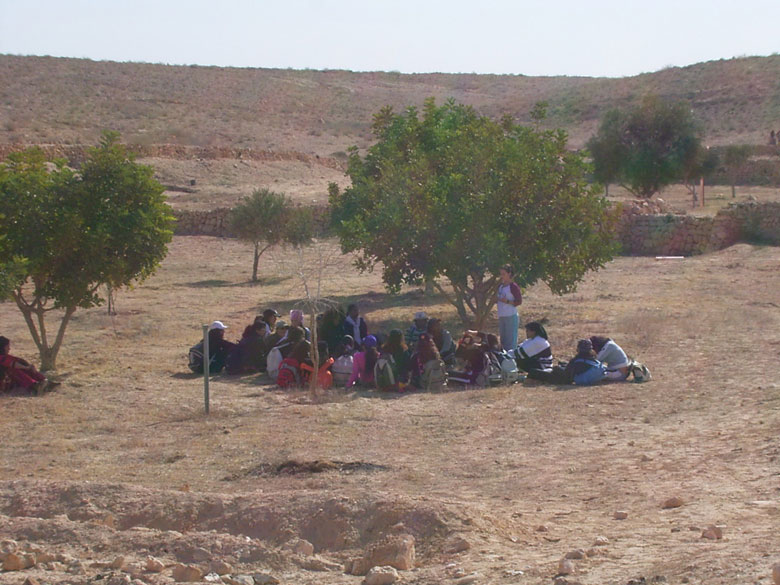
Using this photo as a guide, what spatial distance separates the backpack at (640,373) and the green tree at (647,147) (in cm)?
2676

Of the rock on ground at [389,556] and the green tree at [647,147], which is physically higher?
the green tree at [647,147]

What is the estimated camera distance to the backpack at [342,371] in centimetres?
1194

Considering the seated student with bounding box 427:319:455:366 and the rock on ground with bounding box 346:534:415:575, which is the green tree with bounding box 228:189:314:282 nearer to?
the seated student with bounding box 427:319:455:366

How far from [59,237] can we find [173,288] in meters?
9.27

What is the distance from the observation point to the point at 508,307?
12.9 meters

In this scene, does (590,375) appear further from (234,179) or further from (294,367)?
(234,179)

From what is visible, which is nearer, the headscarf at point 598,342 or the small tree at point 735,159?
the headscarf at point 598,342

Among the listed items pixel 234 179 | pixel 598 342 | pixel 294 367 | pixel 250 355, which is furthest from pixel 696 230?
pixel 234 179

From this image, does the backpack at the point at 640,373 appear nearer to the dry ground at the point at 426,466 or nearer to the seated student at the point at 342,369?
the dry ground at the point at 426,466

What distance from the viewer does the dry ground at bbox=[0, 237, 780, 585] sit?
551 cm

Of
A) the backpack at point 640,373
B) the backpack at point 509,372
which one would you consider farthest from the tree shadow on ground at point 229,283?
the backpack at point 640,373

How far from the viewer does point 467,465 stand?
801 centimetres

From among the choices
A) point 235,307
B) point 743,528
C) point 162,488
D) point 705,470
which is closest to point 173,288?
point 235,307

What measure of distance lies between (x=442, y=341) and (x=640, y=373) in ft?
7.94
